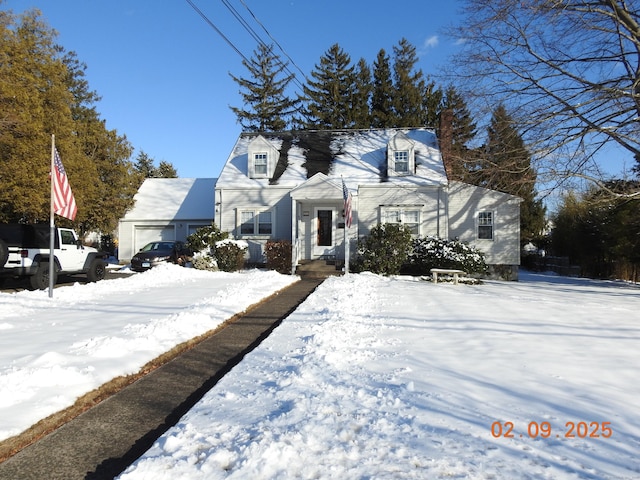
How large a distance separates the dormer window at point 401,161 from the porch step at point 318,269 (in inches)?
213

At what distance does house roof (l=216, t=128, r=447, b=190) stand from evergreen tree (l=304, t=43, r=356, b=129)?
19.0 meters

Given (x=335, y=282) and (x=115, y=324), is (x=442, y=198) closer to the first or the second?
(x=335, y=282)

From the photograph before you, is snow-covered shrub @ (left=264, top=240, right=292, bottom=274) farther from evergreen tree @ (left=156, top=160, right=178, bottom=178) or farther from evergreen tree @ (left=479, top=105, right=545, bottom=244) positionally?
evergreen tree @ (left=156, top=160, right=178, bottom=178)

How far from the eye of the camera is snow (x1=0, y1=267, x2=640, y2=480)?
3.02 meters

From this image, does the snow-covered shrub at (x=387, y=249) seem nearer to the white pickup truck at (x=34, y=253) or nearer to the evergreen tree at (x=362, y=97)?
the white pickup truck at (x=34, y=253)

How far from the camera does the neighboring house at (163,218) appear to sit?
25.1m

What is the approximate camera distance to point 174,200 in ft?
87.8

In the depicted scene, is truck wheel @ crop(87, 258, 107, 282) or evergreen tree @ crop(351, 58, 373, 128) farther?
evergreen tree @ crop(351, 58, 373, 128)

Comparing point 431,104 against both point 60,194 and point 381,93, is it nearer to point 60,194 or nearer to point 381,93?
point 381,93

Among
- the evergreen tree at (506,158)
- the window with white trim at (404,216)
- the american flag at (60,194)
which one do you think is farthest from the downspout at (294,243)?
the american flag at (60,194)

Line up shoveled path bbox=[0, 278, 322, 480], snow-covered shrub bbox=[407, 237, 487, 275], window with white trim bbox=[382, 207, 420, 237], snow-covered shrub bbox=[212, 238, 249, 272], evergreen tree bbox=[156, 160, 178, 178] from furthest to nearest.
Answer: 1. evergreen tree bbox=[156, 160, 178, 178]
2. window with white trim bbox=[382, 207, 420, 237]
3. snow-covered shrub bbox=[212, 238, 249, 272]
4. snow-covered shrub bbox=[407, 237, 487, 275]
5. shoveled path bbox=[0, 278, 322, 480]

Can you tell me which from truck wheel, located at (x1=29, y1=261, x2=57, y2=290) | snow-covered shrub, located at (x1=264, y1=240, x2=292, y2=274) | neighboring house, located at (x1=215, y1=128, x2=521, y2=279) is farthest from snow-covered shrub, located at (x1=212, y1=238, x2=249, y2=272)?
truck wheel, located at (x1=29, y1=261, x2=57, y2=290)

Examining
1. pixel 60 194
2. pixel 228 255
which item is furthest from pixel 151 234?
pixel 60 194

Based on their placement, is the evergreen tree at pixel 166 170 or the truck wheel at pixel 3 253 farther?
the evergreen tree at pixel 166 170
